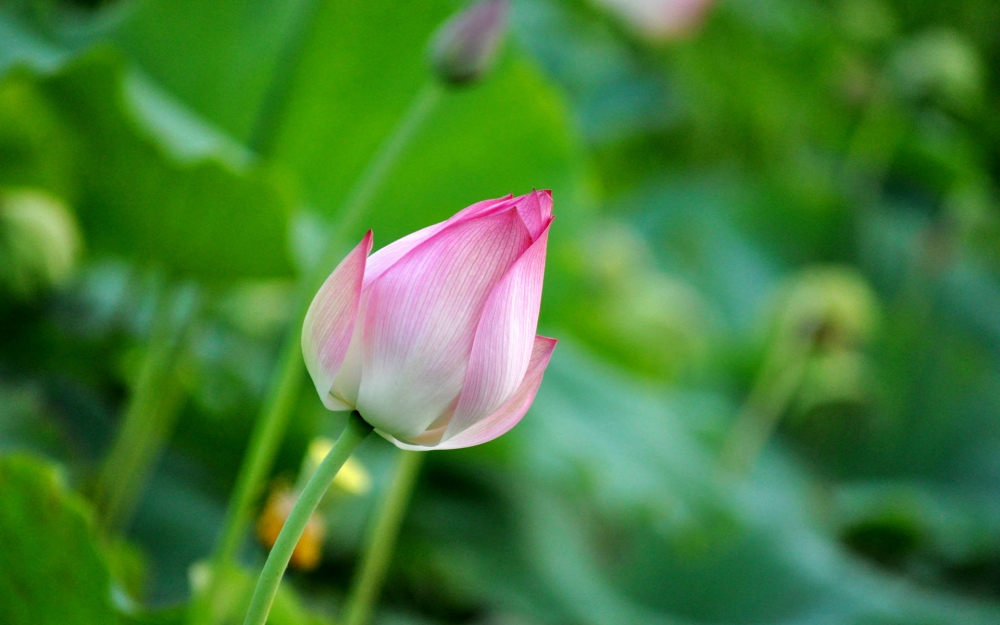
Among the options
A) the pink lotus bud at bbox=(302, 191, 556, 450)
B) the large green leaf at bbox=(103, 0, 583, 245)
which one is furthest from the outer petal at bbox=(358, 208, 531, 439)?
the large green leaf at bbox=(103, 0, 583, 245)

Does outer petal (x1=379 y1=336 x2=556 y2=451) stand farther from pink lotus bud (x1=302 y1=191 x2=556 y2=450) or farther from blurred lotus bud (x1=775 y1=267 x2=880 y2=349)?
blurred lotus bud (x1=775 y1=267 x2=880 y2=349)

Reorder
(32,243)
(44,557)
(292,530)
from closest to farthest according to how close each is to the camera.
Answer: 1. (292,530)
2. (44,557)
3. (32,243)

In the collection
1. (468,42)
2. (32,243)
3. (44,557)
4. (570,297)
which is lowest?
(44,557)

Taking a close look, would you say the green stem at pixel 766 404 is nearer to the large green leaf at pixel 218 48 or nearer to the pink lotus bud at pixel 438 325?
the large green leaf at pixel 218 48

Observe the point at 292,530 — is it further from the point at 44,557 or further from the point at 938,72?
the point at 938,72

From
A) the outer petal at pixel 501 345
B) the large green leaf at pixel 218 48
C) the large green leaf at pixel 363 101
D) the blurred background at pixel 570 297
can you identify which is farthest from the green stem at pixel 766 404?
the outer petal at pixel 501 345

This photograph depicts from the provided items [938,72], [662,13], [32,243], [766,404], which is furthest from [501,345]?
[938,72]

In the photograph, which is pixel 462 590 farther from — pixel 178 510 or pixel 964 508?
pixel 964 508
